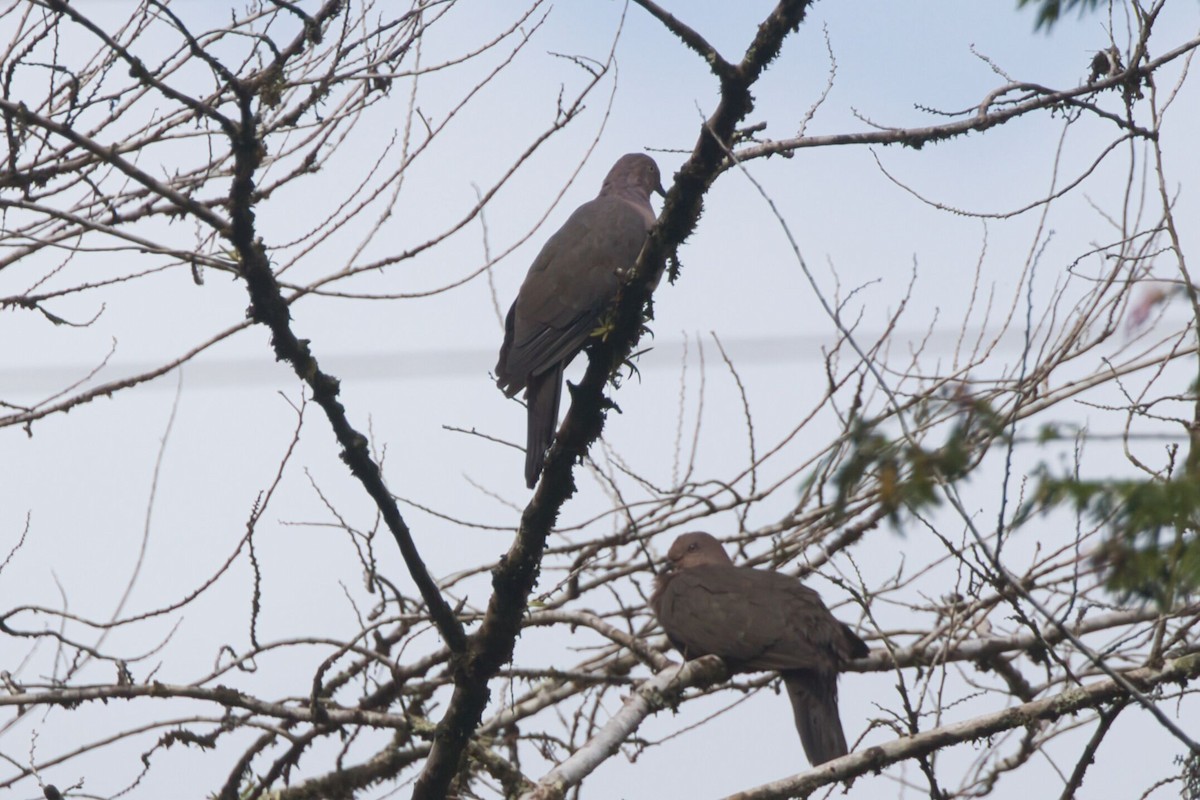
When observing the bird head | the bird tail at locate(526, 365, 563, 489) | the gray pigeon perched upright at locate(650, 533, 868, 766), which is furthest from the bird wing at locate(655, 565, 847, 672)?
the bird tail at locate(526, 365, 563, 489)

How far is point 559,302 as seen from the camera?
4.59m

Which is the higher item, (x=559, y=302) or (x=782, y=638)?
(x=559, y=302)

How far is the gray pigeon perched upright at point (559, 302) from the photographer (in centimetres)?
428

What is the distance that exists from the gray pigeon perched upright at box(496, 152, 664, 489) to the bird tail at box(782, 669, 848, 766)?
171 centimetres

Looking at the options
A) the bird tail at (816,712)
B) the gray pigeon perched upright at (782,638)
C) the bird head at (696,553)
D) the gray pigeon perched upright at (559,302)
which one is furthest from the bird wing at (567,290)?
the bird tail at (816,712)

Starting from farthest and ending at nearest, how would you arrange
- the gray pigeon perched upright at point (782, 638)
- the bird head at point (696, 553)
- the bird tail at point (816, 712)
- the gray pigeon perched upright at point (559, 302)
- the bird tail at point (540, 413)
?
the bird head at point (696, 553) < the gray pigeon perched upright at point (782, 638) < the bird tail at point (816, 712) < the gray pigeon perched upright at point (559, 302) < the bird tail at point (540, 413)

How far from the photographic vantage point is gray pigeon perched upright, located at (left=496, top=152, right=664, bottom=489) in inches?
169

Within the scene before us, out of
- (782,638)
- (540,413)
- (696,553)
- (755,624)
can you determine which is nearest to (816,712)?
(782,638)

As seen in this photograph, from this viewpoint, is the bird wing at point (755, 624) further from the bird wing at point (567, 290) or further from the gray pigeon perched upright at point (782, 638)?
the bird wing at point (567, 290)

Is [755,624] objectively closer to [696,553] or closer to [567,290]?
[696,553]

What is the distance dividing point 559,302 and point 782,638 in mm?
1678

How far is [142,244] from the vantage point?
9.41 ft

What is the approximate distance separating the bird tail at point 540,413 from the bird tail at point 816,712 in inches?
66.8

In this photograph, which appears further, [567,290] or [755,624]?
[755,624]
